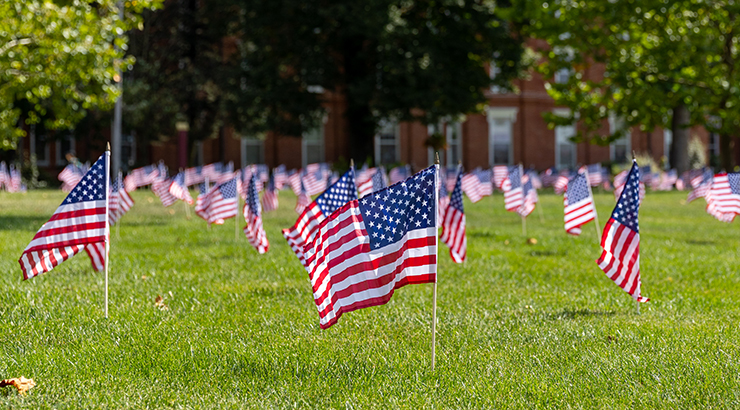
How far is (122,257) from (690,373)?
708 cm

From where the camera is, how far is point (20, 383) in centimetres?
417

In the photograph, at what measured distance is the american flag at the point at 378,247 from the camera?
4574 mm

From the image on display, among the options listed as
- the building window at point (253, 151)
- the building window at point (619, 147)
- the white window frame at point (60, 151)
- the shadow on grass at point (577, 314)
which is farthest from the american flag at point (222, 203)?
the building window at point (619, 147)

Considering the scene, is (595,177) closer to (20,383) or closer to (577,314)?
(577,314)

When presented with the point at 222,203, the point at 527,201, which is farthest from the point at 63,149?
the point at 527,201

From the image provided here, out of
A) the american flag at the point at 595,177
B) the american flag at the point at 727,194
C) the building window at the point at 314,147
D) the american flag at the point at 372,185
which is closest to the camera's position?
the american flag at the point at 372,185

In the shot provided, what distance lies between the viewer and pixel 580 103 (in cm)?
2891

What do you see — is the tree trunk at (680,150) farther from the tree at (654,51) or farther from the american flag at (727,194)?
the american flag at (727,194)

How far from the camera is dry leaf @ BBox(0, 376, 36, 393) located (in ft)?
13.6

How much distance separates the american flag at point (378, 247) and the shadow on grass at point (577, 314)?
77.4 inches

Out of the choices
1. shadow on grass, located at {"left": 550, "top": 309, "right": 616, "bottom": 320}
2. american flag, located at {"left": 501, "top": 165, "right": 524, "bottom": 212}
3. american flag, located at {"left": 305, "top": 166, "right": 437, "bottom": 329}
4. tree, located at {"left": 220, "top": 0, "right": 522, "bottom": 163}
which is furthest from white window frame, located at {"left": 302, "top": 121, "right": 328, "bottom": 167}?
american flag, located at {"left": 305, "top": 166, "right": 437, "bottom": 329}

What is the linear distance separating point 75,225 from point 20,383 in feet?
6.41

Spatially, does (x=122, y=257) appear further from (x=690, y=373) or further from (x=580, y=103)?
(x=580, y=103)

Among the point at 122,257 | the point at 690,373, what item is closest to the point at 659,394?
the point at 690,373
